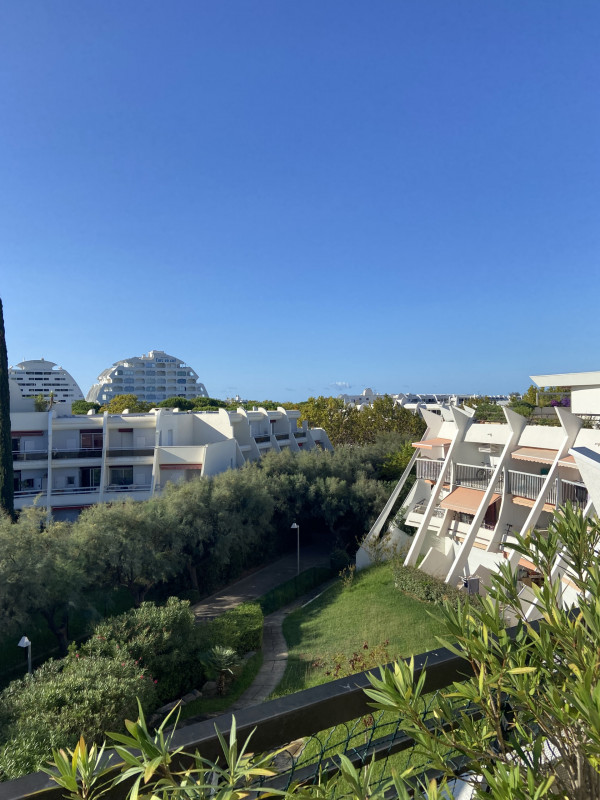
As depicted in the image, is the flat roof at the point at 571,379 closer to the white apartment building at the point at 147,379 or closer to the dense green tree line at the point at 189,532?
the dense green tree line at the point at 189,532

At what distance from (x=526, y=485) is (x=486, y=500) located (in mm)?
1476

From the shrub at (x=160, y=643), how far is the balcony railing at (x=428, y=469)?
12313 mm

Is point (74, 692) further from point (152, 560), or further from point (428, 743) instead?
point (428, 743)

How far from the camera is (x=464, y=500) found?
791 inches

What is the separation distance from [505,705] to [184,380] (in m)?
106

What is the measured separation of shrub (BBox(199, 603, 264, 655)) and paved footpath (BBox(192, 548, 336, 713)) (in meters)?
0.76

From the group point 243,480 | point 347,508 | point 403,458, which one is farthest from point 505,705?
point 403,458

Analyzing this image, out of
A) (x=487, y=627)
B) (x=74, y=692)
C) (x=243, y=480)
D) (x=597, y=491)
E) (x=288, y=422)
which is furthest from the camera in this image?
(x=288, y=422)

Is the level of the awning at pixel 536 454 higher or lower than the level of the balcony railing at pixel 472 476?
higher

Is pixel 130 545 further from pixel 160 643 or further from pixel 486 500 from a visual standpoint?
pixel 486 500

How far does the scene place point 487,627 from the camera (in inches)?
75.6

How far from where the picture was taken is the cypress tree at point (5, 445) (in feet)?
76.1

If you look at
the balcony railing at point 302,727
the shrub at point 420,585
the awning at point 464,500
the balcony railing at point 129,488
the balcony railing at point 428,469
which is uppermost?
the balcony railing at point 302,727

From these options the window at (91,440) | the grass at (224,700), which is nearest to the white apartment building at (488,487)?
the grass at (224,700)
